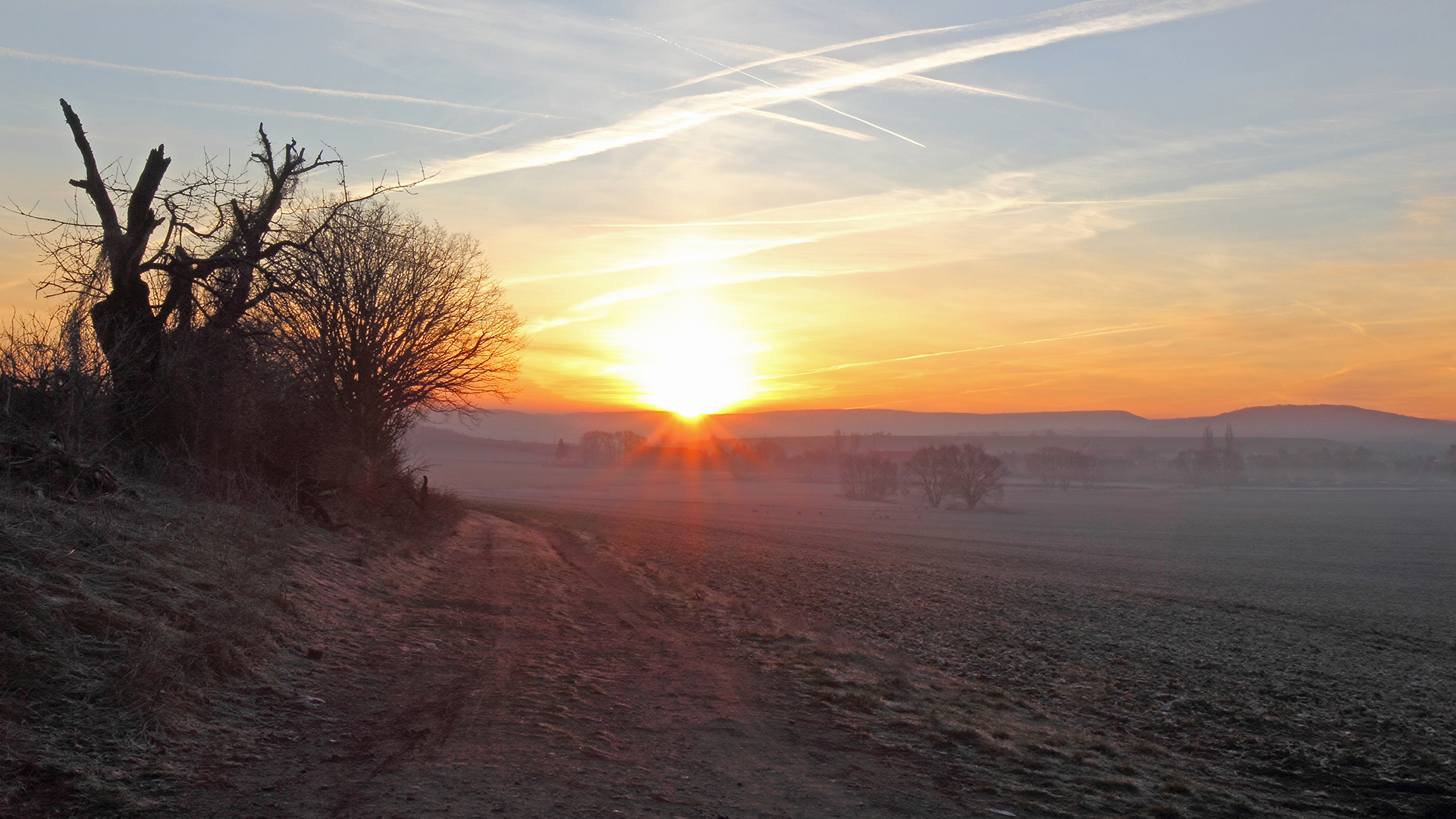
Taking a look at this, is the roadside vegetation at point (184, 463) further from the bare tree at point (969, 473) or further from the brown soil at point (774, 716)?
the bare tree at point (969, 473)

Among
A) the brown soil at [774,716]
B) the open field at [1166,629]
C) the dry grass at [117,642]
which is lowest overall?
the open field at [1166,629]

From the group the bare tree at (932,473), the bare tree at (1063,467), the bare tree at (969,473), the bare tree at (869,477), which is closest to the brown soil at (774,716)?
the bare tree at (969,473)

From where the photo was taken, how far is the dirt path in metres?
6.21

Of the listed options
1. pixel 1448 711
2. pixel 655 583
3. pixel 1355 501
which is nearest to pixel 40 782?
pixel 655 583

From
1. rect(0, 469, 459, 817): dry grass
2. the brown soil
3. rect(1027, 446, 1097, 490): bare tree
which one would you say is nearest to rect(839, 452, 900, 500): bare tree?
rect(1027, 446, 1097, 490): bare tree

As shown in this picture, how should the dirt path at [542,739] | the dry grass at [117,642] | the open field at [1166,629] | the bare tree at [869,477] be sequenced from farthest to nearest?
the bare tree at [869,477], the open field at [1166,629], the dirt path at [542,739], the dry grass at [117,642]

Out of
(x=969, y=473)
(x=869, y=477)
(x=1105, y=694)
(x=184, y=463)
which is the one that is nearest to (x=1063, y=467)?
(x=869, y=477)

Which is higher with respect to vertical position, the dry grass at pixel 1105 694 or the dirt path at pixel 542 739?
the dirt path at pixel 542 739

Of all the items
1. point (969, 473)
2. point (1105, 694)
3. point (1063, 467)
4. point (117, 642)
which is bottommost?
point (1105, 694)

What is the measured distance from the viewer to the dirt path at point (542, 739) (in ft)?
20.4

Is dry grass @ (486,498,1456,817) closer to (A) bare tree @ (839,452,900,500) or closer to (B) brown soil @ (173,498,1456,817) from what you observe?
(B) brown soil @ (173,498,1456,817)

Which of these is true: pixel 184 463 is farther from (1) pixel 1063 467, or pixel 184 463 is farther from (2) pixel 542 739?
(1) pixel 1063 467

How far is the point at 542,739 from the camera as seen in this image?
7.86m

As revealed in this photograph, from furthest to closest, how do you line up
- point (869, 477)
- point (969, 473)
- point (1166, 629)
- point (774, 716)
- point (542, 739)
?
point (869, 477)
point (969, 473)
point (1166, 629)
point (774, 716)
point (542, 739)
